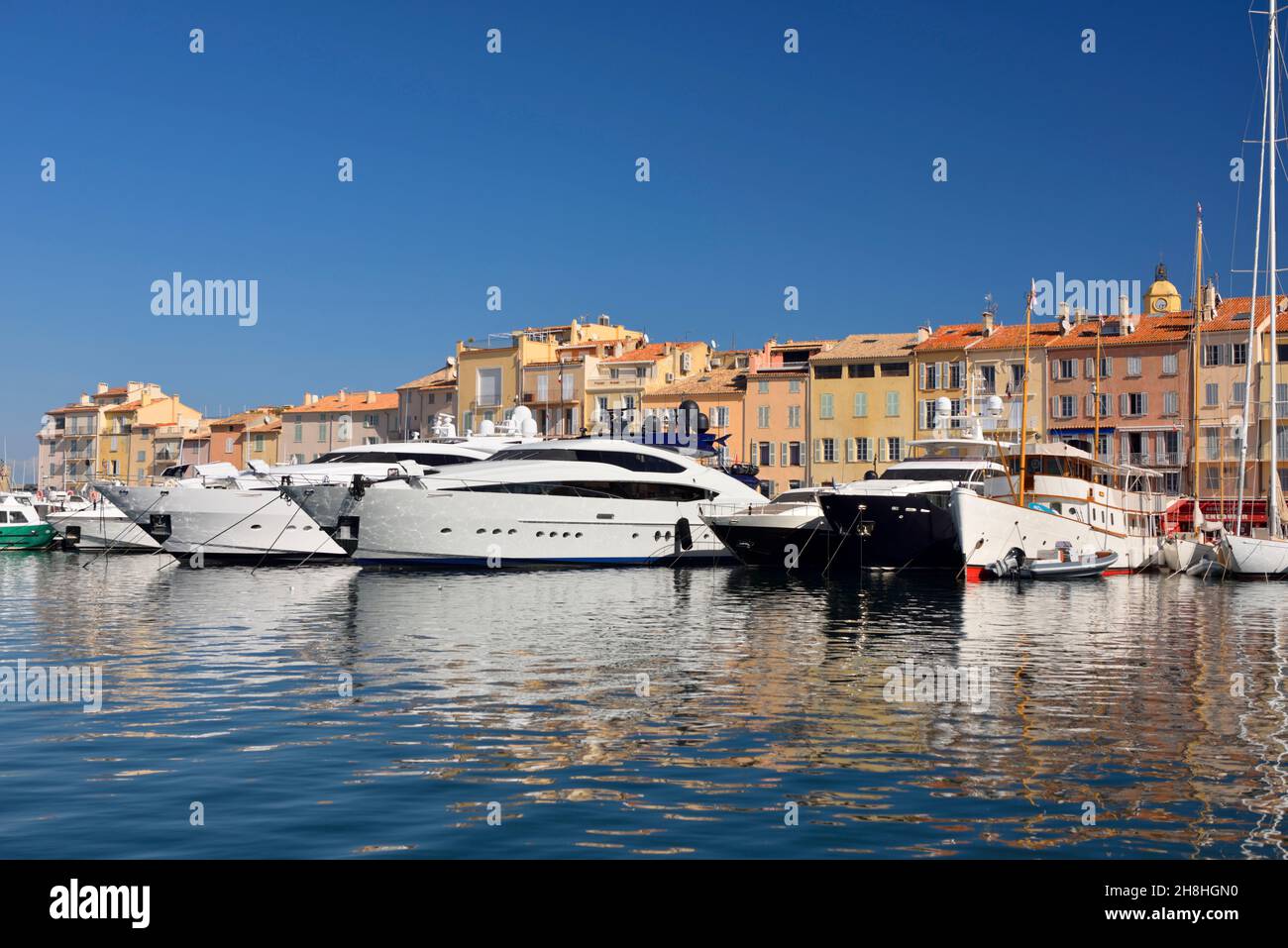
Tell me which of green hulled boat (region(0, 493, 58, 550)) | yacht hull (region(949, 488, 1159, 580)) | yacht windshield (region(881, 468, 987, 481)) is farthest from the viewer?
green hulled boat (region(0, 493, 58, 550))

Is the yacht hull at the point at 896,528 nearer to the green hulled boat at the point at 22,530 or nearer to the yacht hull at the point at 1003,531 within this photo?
the yacht hull at the point at 1003,531

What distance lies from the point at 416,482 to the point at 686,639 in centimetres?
2295

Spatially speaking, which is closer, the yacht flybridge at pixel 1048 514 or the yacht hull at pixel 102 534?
the yacht flybridge at pixel 1048 514

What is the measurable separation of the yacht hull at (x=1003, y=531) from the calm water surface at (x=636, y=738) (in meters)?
12.4

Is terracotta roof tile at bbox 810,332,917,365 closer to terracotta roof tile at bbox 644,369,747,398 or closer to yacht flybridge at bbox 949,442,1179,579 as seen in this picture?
terracotta roof tile at bbox 644,369,747,398

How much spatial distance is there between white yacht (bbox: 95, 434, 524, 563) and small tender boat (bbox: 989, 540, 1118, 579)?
70.1 feet

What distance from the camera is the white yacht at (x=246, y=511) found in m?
50.2

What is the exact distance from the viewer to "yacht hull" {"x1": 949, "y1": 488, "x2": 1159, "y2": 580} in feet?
138

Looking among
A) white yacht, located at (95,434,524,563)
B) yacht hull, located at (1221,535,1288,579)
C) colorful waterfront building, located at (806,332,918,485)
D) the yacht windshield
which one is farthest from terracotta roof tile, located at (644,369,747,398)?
yacht hull, located at (1221,535,1288,579)

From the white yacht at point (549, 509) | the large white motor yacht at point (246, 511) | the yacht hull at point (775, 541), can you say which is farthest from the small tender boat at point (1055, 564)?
the large white motor yacht at point (246, 511)

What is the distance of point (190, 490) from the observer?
50031 mm

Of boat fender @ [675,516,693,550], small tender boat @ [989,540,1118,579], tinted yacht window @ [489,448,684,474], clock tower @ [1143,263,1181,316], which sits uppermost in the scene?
clock tower @ [1143,263,1181,316]
